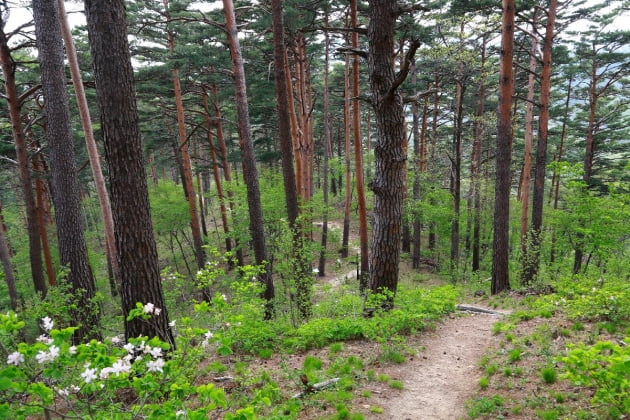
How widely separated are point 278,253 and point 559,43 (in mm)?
15484

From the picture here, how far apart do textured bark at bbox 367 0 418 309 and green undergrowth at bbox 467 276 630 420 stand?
1.95 m

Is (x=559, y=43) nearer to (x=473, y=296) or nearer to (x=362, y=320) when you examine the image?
(x=473, y=296)

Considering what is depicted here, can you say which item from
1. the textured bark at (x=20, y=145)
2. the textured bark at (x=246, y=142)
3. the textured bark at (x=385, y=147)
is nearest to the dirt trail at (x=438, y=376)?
the textured bark at (x=385, y=147)

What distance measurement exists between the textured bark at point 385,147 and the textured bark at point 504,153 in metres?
4.71

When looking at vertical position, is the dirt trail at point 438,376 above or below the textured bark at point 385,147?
below

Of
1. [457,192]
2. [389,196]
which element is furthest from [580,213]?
[389,196]

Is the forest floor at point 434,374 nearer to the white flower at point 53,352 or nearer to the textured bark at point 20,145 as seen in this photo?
the white flower at point 53,352

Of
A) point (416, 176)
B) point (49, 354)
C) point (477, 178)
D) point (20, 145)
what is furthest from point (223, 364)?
point (477, 178)

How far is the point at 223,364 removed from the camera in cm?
546

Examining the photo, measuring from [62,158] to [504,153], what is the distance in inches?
410

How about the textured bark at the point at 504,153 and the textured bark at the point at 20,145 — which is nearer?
the textured bark at the point at 504,153

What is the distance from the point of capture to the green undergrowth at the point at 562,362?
9.14ft

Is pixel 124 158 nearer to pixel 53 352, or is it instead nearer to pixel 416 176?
pixel 53 352

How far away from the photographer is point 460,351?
5625 mm
